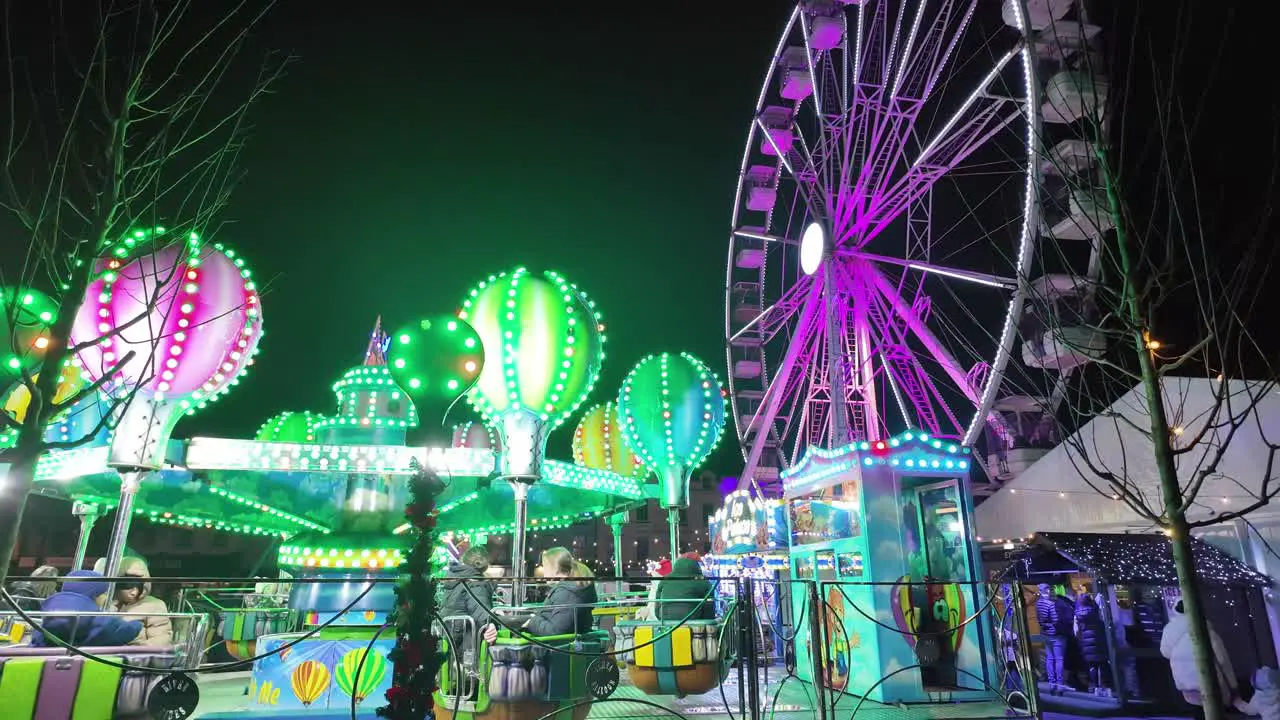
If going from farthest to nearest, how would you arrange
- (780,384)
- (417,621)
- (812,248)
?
(780,384), (812,248), (417,621)

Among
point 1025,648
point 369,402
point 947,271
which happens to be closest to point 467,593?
point 369,402

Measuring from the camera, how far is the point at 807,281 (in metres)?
16.9

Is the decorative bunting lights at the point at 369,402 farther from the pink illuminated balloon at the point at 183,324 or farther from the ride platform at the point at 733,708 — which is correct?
the ride platform at the point at 733,708

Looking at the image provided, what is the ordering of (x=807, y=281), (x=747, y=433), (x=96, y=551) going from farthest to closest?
(x=96, y=551) < (x=747, y=433) < (x=807, y=281)

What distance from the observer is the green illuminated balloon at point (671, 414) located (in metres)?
10.9

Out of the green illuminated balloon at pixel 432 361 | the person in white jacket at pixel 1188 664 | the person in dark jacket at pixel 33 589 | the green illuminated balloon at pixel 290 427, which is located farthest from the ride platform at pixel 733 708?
the green illuminated balloon at pixel 290 427

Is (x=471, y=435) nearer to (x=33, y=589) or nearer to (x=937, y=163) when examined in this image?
(x=33, y=589)

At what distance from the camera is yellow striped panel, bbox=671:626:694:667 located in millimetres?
7070

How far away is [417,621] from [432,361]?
1794mm

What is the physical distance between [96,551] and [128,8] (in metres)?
36.3

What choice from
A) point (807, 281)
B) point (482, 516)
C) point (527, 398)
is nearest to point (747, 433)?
point (807, 281)

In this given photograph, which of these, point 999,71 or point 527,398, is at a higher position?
point 999,71

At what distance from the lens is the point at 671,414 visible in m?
10.9

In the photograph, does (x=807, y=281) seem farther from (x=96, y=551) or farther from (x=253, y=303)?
(x=96, y=551)
